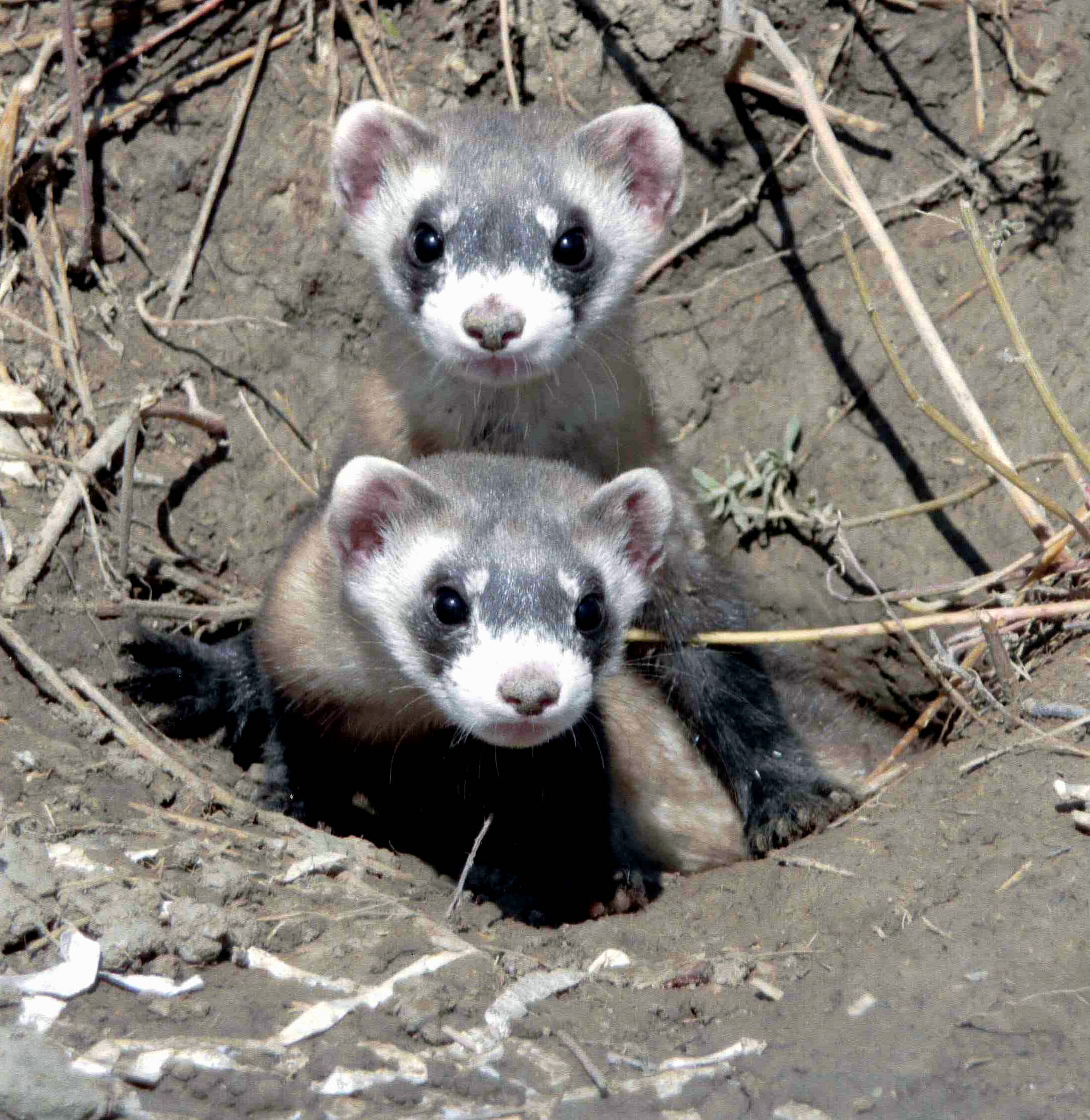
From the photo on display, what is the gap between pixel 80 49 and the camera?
17.1 ft

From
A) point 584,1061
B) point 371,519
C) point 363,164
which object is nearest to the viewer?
point 584,1061

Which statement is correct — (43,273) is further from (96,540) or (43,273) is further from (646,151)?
(646,151)

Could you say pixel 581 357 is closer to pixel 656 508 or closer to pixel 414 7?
pixel 656 508

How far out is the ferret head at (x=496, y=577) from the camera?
324cm

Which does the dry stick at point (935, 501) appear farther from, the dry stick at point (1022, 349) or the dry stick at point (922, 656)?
the dry stick at point (922, 656)

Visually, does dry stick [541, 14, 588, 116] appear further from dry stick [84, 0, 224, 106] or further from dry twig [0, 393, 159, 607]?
dry twig [0, 393, 159, 607]

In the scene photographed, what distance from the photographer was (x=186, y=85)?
5.38 metres

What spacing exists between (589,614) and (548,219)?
1.19 metres

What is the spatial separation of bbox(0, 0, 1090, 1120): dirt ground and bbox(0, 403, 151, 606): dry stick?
0.05 meters

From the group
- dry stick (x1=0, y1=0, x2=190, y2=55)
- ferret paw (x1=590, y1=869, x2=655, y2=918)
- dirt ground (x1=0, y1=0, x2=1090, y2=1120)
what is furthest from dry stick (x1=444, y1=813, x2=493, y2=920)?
dry stick (x1=0, y1=0, x2=190, y2=55)

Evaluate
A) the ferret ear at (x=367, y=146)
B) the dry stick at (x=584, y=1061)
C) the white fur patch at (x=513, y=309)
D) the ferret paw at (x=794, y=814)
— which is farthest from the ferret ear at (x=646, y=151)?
the dry stick at (x=584, y=1061)

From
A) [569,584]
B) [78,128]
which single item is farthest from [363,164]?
[569,584]

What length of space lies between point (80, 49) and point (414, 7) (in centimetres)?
126

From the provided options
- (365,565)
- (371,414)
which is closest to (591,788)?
(365,565)
